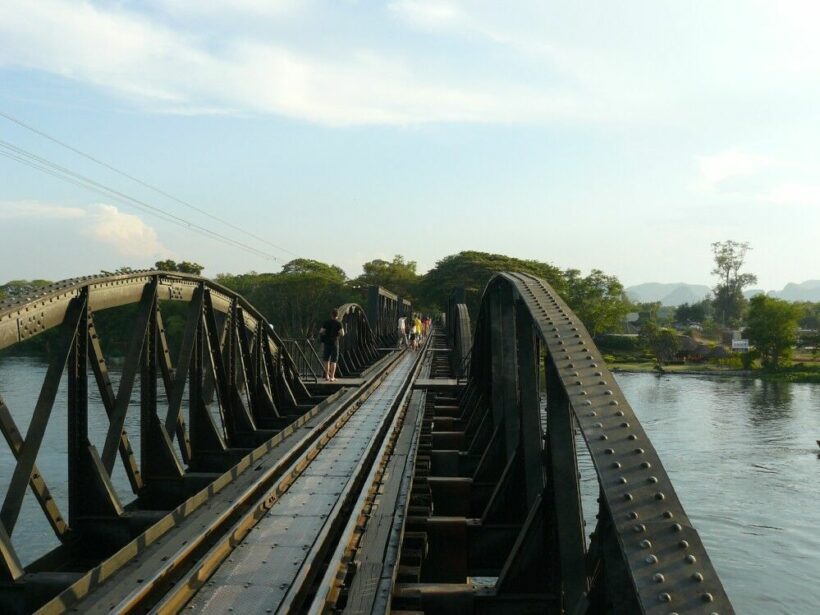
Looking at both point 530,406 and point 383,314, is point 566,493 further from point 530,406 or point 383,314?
point 383,314

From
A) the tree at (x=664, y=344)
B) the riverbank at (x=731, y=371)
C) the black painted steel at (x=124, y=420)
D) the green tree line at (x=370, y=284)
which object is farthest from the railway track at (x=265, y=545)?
the tree at (x=664, y=344)

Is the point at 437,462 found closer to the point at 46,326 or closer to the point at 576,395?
the point at 46,326

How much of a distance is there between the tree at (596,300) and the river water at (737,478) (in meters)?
38.8

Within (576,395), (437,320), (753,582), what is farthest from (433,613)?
(437,320)

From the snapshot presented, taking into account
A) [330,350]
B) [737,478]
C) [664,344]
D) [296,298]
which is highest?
[296,298]

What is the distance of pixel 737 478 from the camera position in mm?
37938

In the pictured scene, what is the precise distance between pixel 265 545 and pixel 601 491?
4119 millimetres

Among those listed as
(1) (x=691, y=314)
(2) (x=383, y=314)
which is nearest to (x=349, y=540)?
(2) (x=383, y=314)

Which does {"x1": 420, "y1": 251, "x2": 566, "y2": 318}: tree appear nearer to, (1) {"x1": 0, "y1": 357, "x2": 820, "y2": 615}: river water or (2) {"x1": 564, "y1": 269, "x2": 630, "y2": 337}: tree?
(2) {"x1": 564, "y1": 269, "x2": 630, "y2": 337}: tree

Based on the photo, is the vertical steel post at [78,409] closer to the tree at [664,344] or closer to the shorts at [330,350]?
the shorts at [330,350]

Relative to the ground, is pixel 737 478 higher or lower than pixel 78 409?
lower

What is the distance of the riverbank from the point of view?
81.0 metres

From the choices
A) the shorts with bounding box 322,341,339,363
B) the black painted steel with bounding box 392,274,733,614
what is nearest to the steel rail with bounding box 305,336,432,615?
the black painted steel with bounding box 392,274,733,614

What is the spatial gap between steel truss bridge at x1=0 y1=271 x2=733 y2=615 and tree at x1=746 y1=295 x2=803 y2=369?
83.8 m
